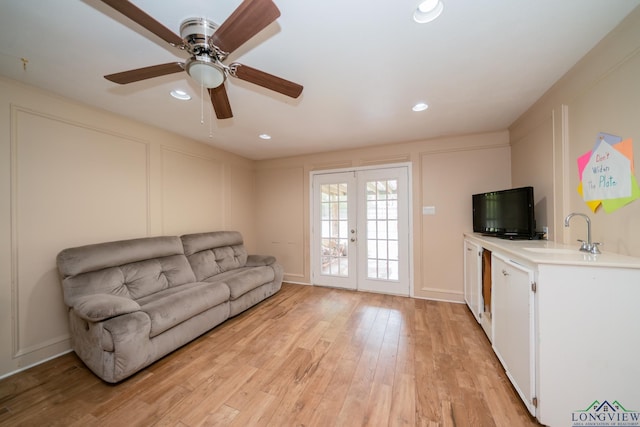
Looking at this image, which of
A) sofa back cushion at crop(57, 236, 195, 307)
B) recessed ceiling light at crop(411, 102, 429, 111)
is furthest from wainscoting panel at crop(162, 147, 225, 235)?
recessed ceiling light at crop(411, 102, 429, 111)

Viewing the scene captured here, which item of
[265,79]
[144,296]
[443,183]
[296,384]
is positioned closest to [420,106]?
[443,183]

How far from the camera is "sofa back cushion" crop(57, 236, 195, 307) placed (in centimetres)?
197

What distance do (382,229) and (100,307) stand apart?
3.34m

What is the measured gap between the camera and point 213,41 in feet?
3.82

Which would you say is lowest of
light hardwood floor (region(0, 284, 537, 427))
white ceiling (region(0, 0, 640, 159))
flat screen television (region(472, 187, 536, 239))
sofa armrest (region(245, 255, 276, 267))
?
light hardwood floor (region(0, 284, 537, 427))

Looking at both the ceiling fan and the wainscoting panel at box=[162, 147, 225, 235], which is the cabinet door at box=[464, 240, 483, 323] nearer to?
the ceiling fan

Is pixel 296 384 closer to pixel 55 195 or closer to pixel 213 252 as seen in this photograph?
pixel 213 252

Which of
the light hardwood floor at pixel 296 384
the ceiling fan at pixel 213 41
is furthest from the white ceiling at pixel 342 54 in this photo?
the light hardwood floor at pixel 296 384

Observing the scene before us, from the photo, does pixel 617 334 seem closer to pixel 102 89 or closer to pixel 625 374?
pixel 625 374

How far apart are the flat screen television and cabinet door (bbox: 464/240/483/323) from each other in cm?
31

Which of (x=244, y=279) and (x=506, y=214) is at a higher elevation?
(x=506, y=214)

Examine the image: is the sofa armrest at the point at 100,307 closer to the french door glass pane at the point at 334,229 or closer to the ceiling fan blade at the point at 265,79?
the ceiling fan blade at the point at 265,79

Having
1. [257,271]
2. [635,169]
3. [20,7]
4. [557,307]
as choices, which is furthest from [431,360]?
[20,7]

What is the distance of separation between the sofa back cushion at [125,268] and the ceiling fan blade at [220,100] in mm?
1744
